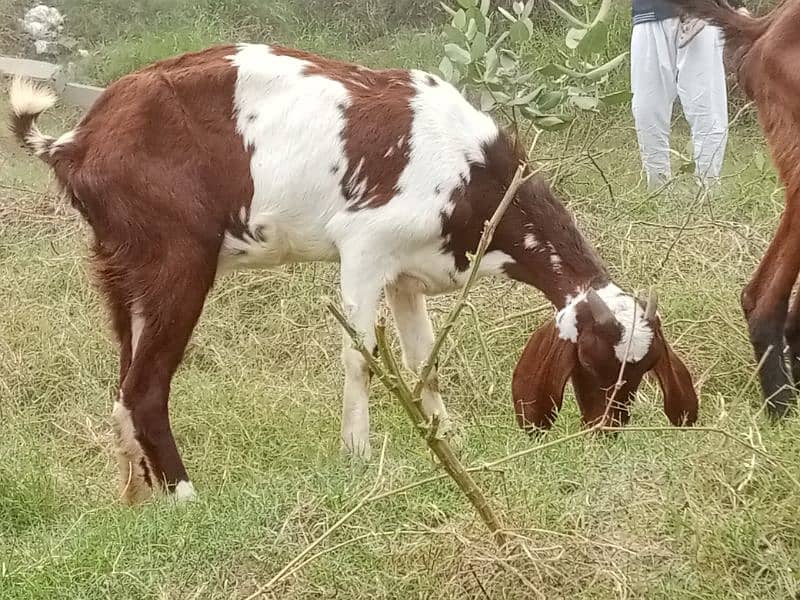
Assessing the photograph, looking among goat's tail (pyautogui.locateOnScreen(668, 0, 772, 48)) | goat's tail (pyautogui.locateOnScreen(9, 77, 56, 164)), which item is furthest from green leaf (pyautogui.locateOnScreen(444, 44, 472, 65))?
goat's tail (pyautogui.locateOnScreen(9, 77, 56, 164))

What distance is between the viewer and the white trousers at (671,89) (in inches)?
256

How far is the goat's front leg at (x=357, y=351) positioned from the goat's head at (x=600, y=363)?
1.60 feet

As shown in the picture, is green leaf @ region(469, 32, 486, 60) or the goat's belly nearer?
the goat's belly

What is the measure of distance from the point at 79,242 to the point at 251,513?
10.7 ft

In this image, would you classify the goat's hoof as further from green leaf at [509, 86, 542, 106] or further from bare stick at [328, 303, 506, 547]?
green leaf at [509, 86, 542, 106]

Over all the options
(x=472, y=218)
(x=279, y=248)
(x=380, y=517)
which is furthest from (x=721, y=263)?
(x=380, y=517)

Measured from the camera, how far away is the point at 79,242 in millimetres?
6133

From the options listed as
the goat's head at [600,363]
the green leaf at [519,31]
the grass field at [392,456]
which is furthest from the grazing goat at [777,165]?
the green leaf at [519,31]

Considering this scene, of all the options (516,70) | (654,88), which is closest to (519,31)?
(516,70)

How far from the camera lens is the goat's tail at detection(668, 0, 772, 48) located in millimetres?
4258

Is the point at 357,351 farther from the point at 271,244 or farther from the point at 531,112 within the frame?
the point at 531,112

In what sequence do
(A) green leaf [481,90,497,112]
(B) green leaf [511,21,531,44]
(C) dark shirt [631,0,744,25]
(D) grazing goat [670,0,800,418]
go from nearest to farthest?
1. (D) grazing goat [670,0,800,418]
2. (B) green leaf [511,21,531,44]
3. (A) green leaf [481,90,497,112]
4. (C) dark shirt [631,0,744,25]

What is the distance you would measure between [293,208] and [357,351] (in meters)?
0.48

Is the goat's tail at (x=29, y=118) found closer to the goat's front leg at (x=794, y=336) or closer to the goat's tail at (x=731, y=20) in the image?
the goat's tail at (x=731, y=20)
